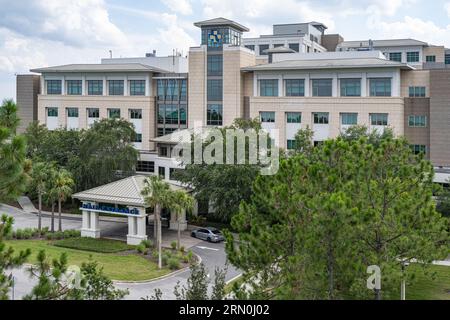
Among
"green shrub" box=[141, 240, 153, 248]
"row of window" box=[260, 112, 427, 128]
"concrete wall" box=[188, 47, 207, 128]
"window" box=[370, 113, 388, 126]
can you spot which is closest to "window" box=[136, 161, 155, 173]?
"concrete wall" box=[188, 47, 207, 128]

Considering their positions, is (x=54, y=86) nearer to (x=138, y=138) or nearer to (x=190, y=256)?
(x=138, y=138)

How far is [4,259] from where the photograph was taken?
12688 mm

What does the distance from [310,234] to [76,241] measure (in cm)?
2524

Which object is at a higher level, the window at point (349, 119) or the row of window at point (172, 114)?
the row of window at point (172, 114)

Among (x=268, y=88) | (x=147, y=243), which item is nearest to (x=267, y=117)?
(x=268, y=88)

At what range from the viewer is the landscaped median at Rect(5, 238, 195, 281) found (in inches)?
1197

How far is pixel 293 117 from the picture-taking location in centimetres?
5206

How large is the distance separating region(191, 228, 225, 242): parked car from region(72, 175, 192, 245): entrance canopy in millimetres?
3719

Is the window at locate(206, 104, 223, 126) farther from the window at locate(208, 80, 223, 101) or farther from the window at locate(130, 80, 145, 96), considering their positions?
the window at locate(130, 80, 145, 96)

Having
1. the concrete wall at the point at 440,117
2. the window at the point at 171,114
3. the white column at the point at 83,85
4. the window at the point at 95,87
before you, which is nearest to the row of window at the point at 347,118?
the concrete wall at the point at 440,117

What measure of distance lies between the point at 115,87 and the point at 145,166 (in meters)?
9.68

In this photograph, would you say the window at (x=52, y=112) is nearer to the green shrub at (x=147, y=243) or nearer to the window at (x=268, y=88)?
the window at (x=268, y=88)

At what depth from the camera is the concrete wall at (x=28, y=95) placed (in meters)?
64.6
